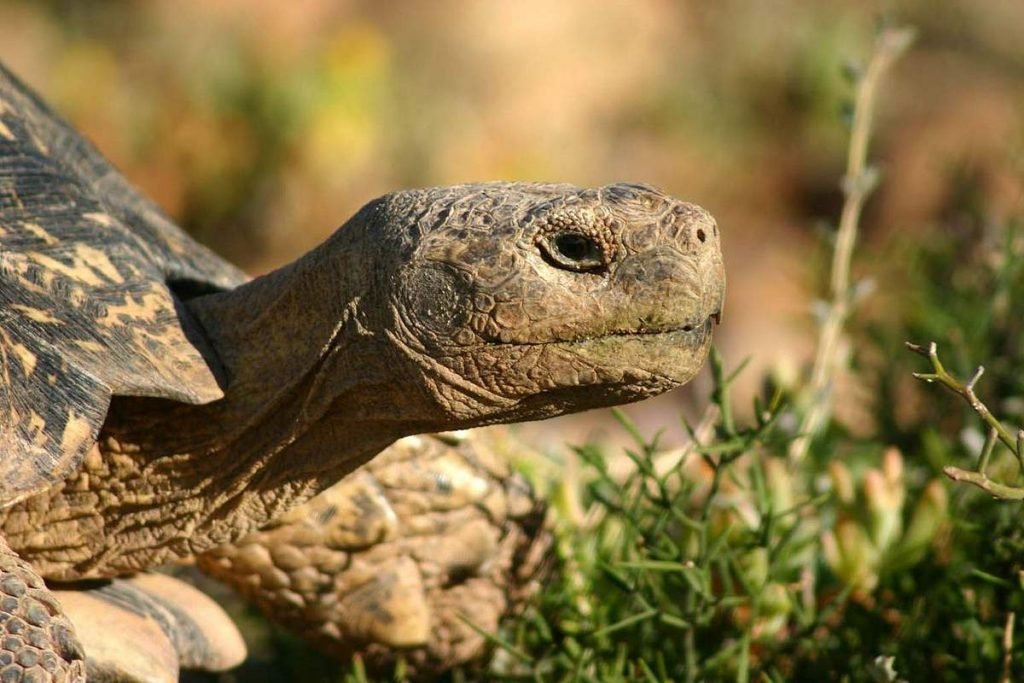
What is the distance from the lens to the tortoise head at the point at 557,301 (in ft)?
5.71

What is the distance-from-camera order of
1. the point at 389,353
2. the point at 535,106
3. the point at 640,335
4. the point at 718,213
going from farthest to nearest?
the point at 535,106
the point at 718,213
the point at 389,353
the point at 640,335

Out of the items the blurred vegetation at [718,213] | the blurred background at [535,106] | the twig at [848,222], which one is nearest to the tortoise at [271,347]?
the blurred vegetation at [718,213]

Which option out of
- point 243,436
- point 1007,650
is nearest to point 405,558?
point 243,436

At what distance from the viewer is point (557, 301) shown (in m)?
1.75

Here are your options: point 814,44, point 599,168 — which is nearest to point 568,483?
point 599,168

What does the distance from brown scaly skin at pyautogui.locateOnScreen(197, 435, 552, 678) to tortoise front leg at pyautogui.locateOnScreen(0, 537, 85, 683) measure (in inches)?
21.1

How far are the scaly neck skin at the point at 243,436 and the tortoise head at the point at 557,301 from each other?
12cm

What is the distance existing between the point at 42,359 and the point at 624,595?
1.10m

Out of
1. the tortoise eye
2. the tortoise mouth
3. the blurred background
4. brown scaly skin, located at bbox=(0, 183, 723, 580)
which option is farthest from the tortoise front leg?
the blurred background

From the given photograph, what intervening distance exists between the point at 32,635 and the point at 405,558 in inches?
34.7

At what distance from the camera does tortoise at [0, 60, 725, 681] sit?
5.76 ft

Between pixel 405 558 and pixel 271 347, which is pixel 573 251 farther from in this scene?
pixel 405 558

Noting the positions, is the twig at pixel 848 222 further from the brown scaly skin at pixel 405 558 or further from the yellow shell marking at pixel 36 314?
the yellow shell marking at pixel 36 314

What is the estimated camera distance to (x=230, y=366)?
2.07 metres
